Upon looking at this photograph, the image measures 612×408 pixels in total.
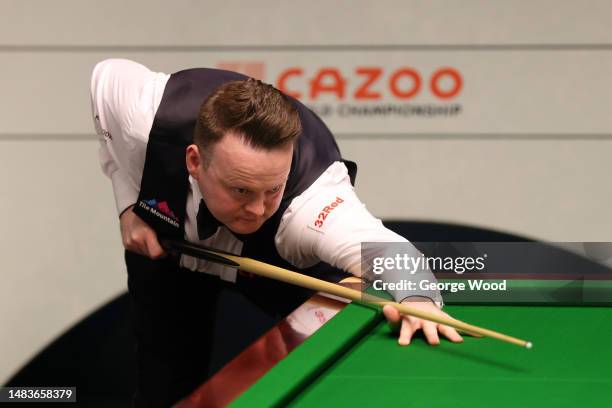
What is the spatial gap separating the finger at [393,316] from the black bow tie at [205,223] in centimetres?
60

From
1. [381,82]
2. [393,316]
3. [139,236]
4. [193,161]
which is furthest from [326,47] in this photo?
[393,316]

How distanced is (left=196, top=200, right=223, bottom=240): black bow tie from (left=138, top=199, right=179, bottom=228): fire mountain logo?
125 millimetres

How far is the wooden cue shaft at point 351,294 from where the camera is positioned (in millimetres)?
Answer: 1467

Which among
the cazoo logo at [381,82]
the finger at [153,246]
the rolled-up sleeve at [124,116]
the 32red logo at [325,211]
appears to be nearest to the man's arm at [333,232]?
the 32red logo at [325,211]

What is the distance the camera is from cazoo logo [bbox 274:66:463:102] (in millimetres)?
3389

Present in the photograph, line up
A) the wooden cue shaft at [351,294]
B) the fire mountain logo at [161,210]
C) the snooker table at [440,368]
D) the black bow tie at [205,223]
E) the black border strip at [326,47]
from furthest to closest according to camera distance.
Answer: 1. the black border strip at [326,47]
2. the fire mountain logo at [161,210]
3. the black bow tie at [205,223]
4. the wooden cue shaft at [351,294]
5. the snooker table at [440,368]

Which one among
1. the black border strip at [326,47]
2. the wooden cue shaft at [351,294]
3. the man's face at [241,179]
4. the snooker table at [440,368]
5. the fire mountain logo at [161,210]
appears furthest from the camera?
the black border strip at [326,47]

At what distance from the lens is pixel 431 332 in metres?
1.50

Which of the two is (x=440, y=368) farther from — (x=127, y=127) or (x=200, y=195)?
(x=127, y=127)

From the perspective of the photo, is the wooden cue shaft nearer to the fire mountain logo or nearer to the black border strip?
the fire mountain logo

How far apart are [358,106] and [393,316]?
197 centimetres

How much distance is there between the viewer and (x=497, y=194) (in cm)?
343

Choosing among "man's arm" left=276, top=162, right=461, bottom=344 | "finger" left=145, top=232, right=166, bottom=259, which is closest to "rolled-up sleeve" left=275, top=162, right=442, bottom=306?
"man's arm" left=276, top=162, right=461, bottom=344

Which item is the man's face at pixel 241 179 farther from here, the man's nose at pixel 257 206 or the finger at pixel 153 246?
the finger at pixel 153 246
